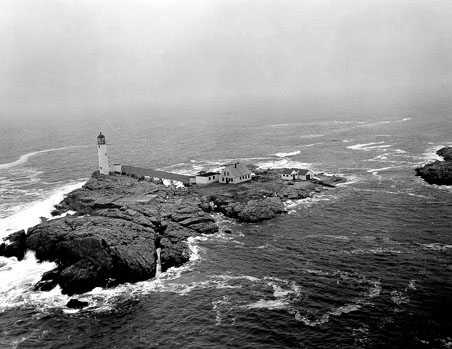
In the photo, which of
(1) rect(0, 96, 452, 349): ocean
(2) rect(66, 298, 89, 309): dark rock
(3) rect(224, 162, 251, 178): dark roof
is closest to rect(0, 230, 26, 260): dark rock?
(1) rect(0, 96, 452, 349): ocean

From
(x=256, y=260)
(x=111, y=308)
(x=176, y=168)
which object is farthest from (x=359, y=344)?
(x=176, y=168)

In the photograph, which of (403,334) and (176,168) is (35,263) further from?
(176,168)

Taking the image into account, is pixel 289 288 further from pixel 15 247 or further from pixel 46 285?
pixel 15 247

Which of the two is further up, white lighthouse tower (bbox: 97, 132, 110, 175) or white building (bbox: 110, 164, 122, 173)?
white lighthouse tower (bbox: 97, 132, 110, 175)

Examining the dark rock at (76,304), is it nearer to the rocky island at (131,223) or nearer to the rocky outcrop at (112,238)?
the rocky outcrop at (112,238)

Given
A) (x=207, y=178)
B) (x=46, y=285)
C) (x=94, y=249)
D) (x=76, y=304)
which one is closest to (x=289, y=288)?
(x=76, y=304)

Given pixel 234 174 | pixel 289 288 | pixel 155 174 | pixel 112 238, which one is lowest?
pixel 289 288

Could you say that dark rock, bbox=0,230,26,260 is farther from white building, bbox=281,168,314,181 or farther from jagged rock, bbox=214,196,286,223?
white building, bbox=281,168,314,181
